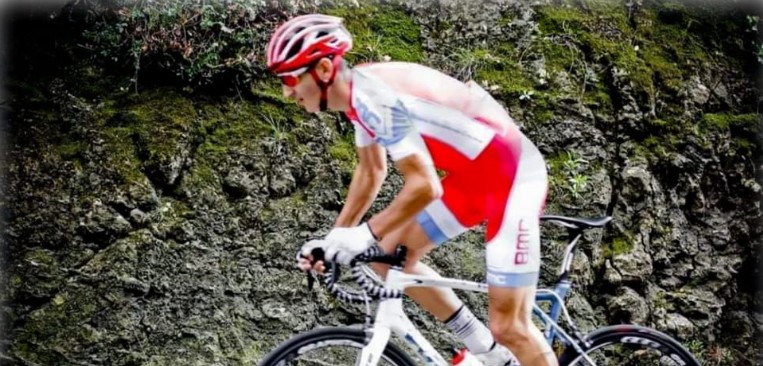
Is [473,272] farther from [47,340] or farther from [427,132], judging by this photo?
[47,340]

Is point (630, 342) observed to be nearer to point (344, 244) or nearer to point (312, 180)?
point (344, 244)

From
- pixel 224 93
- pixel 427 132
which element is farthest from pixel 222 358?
pixel 427 132

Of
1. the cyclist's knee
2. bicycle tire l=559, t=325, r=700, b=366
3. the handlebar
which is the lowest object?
bicycle tire l=559, t=325, r=700, b=366

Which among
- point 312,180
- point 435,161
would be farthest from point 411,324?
point 312,180

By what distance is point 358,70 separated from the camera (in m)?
3.23

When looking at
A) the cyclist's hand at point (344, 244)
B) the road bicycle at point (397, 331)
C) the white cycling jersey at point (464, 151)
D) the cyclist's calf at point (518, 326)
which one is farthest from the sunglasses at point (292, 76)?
the cyclist's calf at point (518, 326)

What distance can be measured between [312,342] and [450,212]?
2.57ft

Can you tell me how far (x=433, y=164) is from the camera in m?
3.14

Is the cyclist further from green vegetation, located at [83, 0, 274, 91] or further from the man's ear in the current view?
green vegetation, located at [83, 0, 274, 91]

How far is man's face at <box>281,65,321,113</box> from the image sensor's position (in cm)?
317

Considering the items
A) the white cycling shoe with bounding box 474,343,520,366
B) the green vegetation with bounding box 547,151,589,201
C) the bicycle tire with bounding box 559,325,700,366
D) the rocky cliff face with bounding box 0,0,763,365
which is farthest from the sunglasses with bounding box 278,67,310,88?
the green vegetation with bounding box 547,151,589,201

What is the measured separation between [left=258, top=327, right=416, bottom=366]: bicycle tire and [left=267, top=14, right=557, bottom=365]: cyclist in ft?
1.11

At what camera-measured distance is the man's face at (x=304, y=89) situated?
3.17 m

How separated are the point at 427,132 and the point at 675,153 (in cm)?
316
